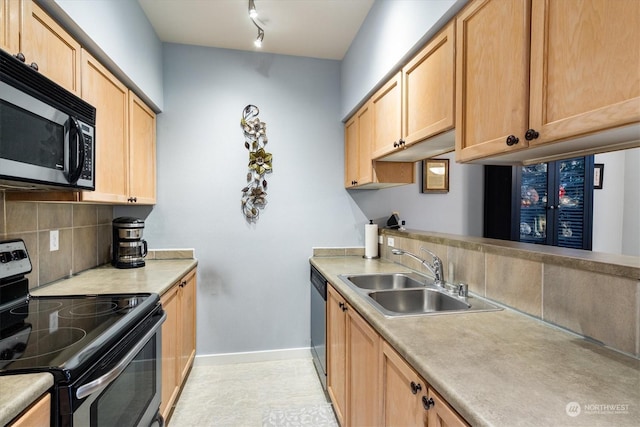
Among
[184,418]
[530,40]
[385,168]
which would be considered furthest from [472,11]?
[184,418]

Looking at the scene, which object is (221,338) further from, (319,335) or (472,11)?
(472,11)

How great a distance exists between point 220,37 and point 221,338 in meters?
2.56

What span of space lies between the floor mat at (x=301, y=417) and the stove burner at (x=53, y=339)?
1366mm

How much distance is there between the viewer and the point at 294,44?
2660mm

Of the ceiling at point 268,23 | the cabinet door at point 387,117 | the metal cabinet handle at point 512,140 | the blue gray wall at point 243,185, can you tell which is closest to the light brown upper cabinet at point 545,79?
the metal cabinet handle at point 512,140

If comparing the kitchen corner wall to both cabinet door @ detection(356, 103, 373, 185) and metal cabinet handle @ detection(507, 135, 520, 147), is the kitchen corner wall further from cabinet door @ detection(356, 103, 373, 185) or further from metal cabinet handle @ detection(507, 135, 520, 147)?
metal cabinet handle @ detection(507, 135, 520, 147)

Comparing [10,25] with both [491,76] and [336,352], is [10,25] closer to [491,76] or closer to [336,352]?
[491,76]

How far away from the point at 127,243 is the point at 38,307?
96 cm

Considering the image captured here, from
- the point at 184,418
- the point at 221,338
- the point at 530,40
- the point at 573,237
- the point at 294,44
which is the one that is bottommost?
the point at 184,418

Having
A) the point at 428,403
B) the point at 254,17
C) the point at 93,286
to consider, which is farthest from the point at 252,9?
the point at 428,403

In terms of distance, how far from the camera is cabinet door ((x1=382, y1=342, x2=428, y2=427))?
920 mm

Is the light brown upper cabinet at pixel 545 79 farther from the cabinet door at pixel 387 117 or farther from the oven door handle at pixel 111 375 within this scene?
the oven door handle at pixel 111 375

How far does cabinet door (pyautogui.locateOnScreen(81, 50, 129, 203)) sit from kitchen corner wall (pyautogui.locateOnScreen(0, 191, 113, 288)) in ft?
1.04

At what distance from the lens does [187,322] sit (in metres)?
2.41
